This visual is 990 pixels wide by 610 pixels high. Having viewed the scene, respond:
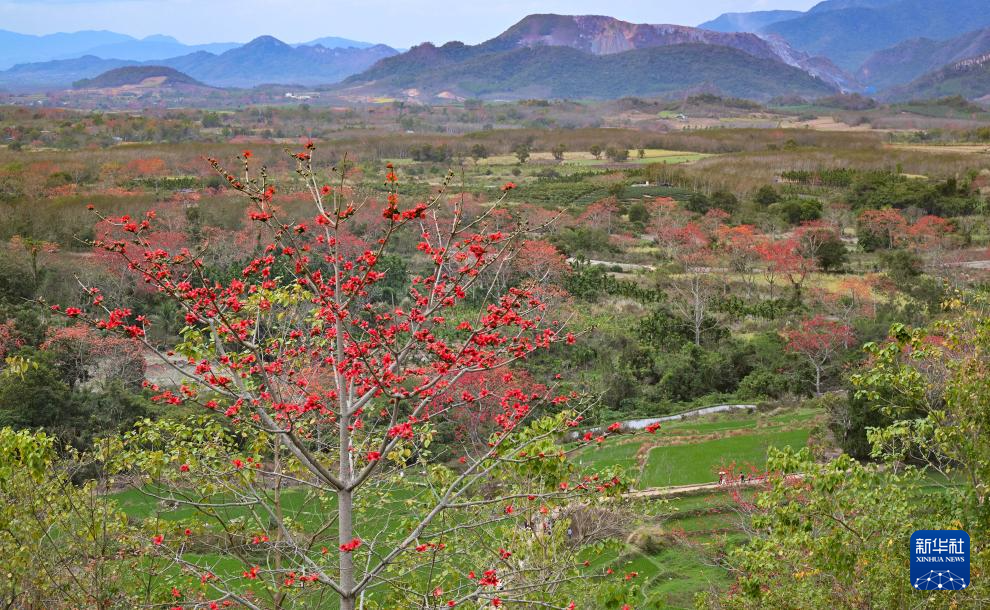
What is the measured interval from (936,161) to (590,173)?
22238 mm

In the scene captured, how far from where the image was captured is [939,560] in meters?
5.16

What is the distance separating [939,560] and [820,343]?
16.0m

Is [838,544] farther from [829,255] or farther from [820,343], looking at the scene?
[829,255]

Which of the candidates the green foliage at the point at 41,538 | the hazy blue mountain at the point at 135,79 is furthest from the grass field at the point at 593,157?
the hazy blue mountain at the point at 135,79

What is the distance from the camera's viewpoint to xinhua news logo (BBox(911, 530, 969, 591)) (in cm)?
507

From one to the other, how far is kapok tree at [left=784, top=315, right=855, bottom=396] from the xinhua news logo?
1517 cm

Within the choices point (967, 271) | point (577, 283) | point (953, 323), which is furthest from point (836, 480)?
point (967, 271)

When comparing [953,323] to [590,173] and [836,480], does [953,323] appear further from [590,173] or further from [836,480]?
[590,173]

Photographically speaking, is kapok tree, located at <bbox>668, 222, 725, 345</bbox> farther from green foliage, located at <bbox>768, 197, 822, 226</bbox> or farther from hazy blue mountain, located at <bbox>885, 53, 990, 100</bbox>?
hazy blue mountain, located at <bbox>885, 53, 990, 100</bbox>

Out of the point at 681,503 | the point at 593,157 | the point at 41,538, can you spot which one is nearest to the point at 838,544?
the point at 41,538

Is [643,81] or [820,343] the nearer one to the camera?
[820,343]

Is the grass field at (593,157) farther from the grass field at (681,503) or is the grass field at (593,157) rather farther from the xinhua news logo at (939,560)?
the xinhua news logo at (939,560)

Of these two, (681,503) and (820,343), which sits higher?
(820,343)

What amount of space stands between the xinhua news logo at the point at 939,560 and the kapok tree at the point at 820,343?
15.2 meters
